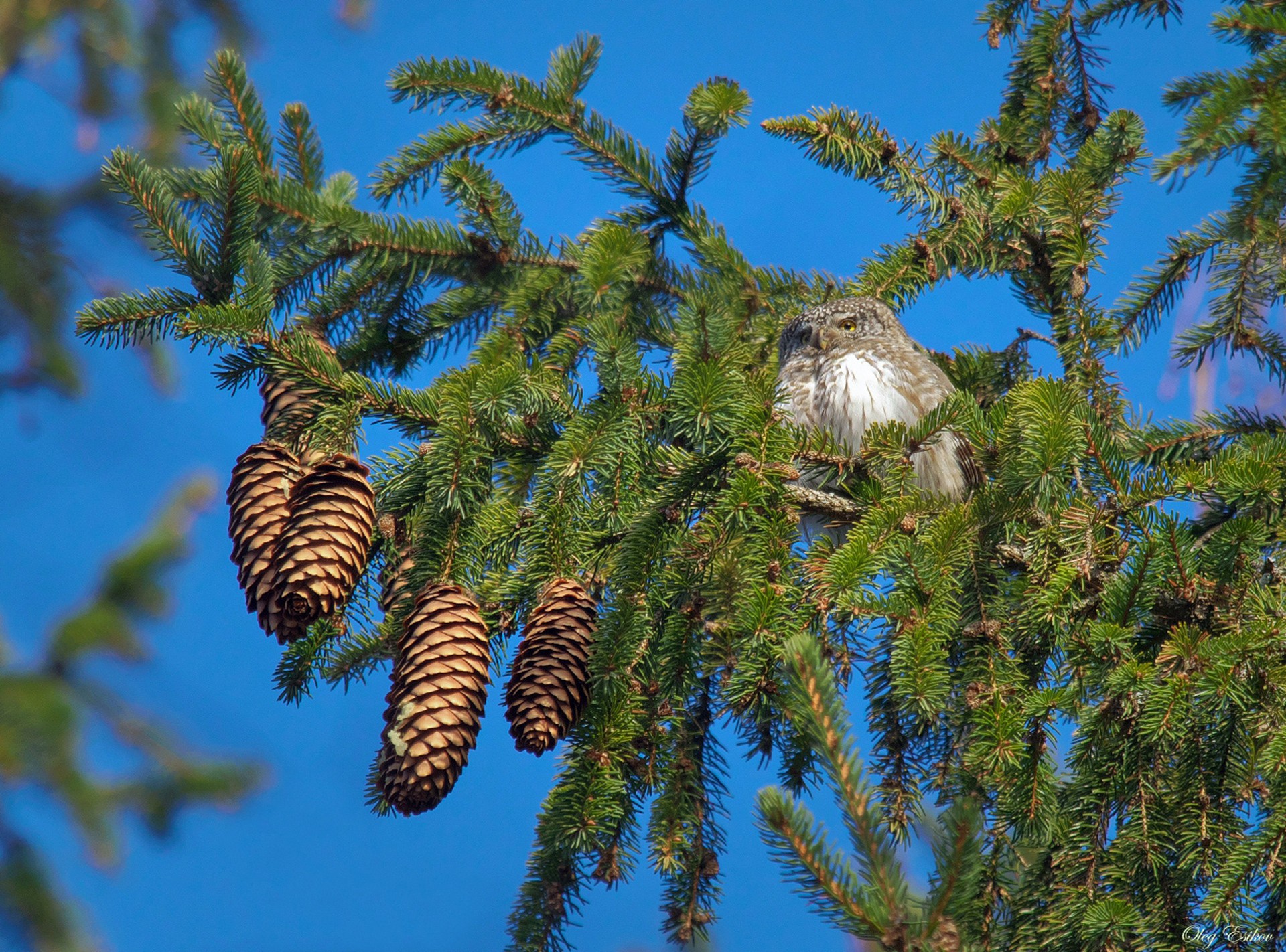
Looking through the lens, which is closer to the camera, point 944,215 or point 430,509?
point 430,509

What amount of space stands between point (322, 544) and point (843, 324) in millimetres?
2591

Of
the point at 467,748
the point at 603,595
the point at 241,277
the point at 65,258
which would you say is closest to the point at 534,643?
the point at 467,748

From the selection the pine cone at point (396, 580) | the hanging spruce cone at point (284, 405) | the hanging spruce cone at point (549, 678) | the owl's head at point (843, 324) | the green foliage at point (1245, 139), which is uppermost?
the owl's head at point (843, 324)

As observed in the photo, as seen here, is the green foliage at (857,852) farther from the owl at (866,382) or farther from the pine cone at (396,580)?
the owl at (866,382)

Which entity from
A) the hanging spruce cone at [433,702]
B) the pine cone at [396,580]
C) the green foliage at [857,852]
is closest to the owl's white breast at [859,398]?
the pine cone at [396,580]

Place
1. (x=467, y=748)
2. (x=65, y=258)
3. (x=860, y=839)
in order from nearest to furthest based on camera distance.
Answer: (x=860, y=839), (x=467, y=748), (x=65, y=258)

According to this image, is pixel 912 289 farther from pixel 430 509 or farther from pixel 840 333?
pixel 430 509

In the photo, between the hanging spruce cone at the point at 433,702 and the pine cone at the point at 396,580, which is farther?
the pine cone at the point at 396,580

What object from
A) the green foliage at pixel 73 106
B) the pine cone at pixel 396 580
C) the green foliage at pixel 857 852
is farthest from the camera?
the green foliage at pixel 73 106

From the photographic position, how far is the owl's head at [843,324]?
3.75 metres

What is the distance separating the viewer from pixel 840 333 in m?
3.79

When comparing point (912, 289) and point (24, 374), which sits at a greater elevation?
point (912, 289)

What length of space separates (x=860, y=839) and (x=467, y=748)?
0.67 metres

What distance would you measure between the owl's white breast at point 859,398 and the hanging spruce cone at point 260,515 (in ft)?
6.36
